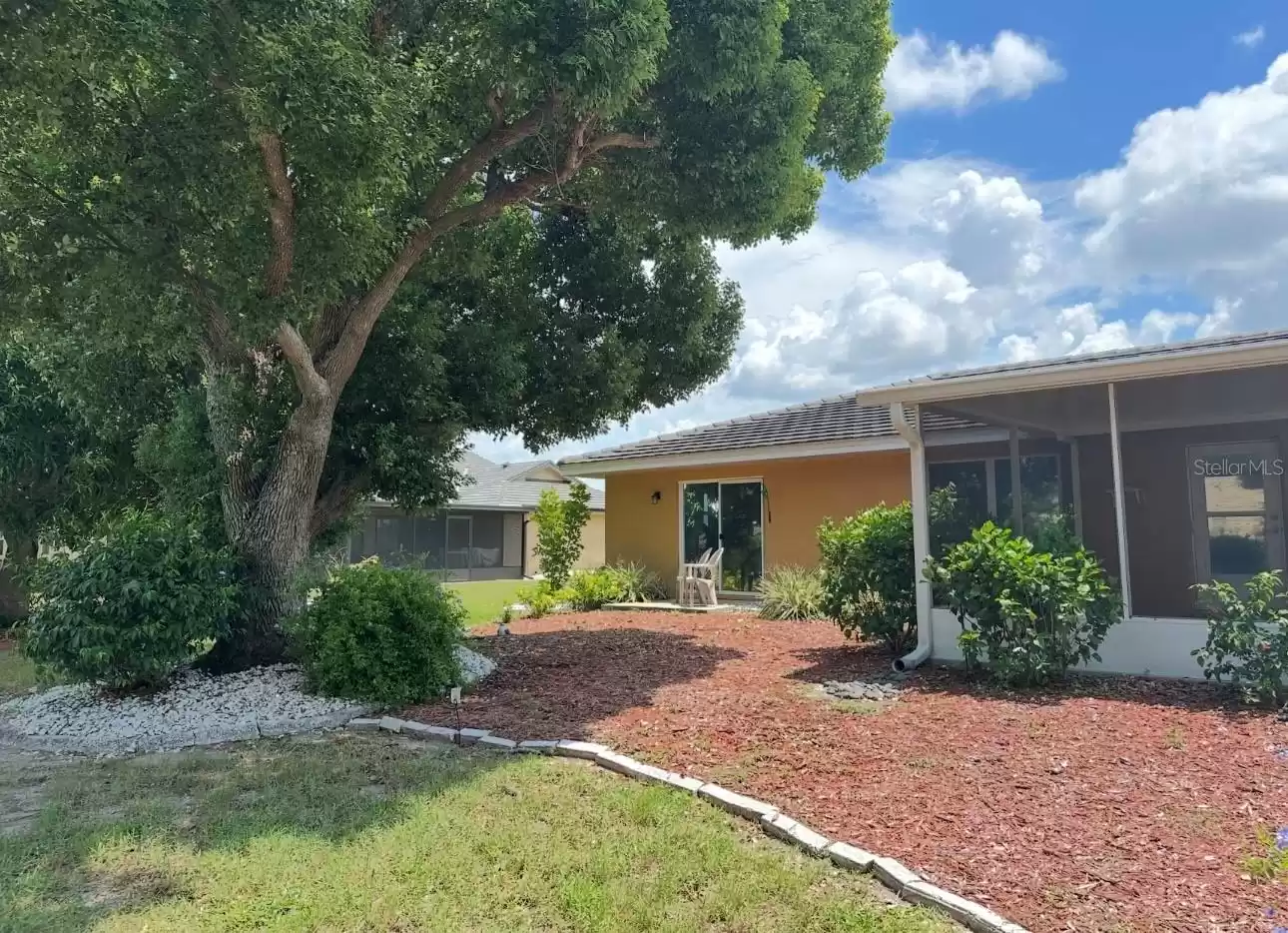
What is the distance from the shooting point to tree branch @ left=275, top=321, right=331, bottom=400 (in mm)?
7211

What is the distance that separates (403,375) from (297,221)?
95.7 inches

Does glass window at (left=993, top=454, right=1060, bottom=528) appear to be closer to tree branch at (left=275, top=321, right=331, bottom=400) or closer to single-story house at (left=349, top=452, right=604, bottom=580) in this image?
tree branch at (left=275, top=321, right=331, bottom=400)

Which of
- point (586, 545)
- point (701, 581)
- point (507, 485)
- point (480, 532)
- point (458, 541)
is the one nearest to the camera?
point (701, 581)

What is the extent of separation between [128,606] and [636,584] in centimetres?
971

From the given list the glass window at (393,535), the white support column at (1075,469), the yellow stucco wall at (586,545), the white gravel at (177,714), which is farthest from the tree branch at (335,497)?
the yellow stucco wall at (586,545)

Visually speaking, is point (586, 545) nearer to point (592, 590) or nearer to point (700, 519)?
point (700, 519)

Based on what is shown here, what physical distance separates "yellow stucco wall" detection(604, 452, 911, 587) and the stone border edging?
363 inches

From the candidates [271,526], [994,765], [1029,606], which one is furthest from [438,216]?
[994,765]

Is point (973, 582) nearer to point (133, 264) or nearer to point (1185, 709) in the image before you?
point (1185, 709)

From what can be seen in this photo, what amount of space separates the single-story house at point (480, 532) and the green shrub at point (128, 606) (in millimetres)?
17665

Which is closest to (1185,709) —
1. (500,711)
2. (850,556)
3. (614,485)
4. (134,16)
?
(850,556)

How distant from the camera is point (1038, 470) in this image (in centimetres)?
1184

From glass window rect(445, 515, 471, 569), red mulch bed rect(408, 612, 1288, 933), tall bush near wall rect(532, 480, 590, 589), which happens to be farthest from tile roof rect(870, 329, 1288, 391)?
glass window rect(445, 515, 471, 569)

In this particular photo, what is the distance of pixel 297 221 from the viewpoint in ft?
22.9
